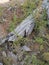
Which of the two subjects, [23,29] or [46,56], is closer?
[46,56]

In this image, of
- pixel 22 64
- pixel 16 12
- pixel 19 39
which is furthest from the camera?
pixel 16 12

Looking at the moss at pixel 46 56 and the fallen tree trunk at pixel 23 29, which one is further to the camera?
the fallen tree trunk at pixel 23 29

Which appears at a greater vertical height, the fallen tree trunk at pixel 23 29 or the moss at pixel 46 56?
the fallen tree trunk at pixel 23 29

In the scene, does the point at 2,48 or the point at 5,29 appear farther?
the point at 5,29

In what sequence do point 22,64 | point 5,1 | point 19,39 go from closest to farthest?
1. point 22,64
2. point 19,39
3. point 5,1

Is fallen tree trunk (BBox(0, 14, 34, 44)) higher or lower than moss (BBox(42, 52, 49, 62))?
higher

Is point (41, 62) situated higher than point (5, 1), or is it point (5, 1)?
point (5, 1)

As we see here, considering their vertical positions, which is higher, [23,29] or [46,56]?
[23,29]

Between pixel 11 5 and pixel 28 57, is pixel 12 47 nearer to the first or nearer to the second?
pixel 28 57

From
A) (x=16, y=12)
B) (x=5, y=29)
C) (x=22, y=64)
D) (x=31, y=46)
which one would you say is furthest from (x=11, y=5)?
(x=22, y=64)

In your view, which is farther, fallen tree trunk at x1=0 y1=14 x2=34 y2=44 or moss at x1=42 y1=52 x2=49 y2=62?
fallen tree trunk at x1=0 y1=14 x2=34 y2=44
